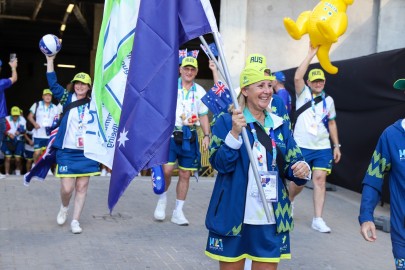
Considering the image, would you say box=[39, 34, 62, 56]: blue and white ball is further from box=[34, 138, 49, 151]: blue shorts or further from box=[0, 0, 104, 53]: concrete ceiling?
box=[0, 0, 104, 53]: concrete ceiling

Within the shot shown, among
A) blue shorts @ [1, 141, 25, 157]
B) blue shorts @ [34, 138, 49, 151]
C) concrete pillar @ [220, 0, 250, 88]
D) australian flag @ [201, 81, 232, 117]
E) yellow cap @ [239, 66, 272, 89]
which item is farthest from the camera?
blue shorts @ [1, 141, 25, 157]

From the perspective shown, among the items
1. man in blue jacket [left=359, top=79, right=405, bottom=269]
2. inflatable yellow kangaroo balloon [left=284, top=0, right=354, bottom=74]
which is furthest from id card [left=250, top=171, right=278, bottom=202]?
inflatable yellow kangaroo balloon [left=284, top=0, right=354, bottom=74]

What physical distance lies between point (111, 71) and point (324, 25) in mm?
3667

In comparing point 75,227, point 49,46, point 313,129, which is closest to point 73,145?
point 75,227

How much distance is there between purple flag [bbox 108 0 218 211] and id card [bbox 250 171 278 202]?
633 millimetres

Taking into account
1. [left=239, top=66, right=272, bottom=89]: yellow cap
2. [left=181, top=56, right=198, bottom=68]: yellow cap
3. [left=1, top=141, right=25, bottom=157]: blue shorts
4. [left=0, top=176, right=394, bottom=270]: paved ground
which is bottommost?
[left=0, top=176, right=394, bottom=270]: paved ground

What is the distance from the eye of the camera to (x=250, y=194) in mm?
3891

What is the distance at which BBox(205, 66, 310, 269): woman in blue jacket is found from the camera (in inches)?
152

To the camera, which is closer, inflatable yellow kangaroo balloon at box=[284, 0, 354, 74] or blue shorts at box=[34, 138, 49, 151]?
inflatable yellow kangaroo balloon at box=[284, 0, 354, 74]

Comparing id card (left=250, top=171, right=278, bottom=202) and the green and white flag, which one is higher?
the green and white flag

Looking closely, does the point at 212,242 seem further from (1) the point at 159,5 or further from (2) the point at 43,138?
(2) the point at 43,138

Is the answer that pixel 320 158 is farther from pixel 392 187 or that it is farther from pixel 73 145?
pixel 392 187

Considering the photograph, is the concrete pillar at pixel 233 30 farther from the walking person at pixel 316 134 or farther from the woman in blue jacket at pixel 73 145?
the woman in blue jacket at pixel 73 145

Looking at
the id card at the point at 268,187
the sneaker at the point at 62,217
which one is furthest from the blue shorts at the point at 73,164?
the id card at the point at 268,187
